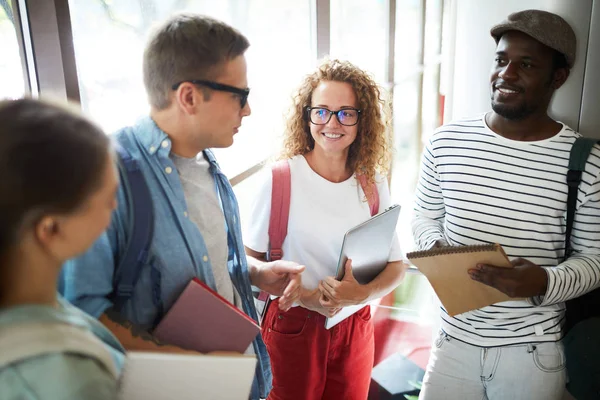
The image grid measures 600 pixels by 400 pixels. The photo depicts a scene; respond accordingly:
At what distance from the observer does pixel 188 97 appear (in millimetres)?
1135

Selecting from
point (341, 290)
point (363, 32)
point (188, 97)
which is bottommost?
point (341, 290)

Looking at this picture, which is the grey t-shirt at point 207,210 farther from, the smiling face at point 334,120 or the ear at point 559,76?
the ear at point 559,76

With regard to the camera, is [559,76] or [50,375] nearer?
[50,375]

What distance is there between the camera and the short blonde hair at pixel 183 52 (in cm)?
111

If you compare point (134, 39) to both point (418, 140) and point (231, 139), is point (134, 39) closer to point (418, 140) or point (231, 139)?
point (231, 139)

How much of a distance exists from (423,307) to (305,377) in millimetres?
2625

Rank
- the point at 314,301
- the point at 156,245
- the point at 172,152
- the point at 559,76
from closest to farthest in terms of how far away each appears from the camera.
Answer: the point at 156,245
the point at 172,152
the point at 559,76
the point at 314,301

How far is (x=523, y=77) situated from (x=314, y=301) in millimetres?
1079

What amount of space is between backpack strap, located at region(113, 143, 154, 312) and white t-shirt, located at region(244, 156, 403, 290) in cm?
72

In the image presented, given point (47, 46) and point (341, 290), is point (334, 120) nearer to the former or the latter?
point (341, 290)

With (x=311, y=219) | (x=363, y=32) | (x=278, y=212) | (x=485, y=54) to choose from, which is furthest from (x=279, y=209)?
(x=363, y=32)

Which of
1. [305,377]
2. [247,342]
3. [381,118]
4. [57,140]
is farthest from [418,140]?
[57,140]

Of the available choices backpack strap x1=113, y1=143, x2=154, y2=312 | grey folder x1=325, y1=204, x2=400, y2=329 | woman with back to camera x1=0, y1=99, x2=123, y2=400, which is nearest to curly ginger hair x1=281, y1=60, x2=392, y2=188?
grey folder x1=325, y1=204, x2=400, y2=329

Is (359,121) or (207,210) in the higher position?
(359,121)
